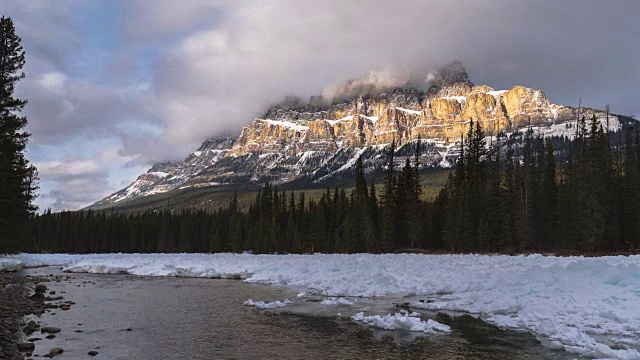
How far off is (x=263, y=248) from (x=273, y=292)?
232 ft

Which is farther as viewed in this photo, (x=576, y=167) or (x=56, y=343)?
(x=576, y=167)

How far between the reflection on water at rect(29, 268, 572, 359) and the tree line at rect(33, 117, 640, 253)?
53.4m

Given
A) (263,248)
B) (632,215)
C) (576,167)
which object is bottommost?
(263,248)

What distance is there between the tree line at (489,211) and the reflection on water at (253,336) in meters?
53.4

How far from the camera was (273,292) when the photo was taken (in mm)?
26375

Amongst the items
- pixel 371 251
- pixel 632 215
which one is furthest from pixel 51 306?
pixel 632 215

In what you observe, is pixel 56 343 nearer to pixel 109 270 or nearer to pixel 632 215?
pixel 109 270

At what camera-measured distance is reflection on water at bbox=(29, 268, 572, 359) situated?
11.6 m

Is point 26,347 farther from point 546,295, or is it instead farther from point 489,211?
point 489,211

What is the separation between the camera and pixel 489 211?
70312mm

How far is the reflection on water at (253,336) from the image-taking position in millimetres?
11555

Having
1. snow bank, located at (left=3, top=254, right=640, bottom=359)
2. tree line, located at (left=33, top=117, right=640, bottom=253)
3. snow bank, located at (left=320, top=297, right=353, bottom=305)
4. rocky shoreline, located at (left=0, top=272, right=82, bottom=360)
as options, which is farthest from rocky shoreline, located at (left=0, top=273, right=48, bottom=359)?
tree line, located at (left=33, top=117, right=640, bottom=253)

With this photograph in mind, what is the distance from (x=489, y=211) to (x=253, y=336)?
211 feet

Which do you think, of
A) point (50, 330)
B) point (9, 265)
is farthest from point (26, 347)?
point (9, 265)
